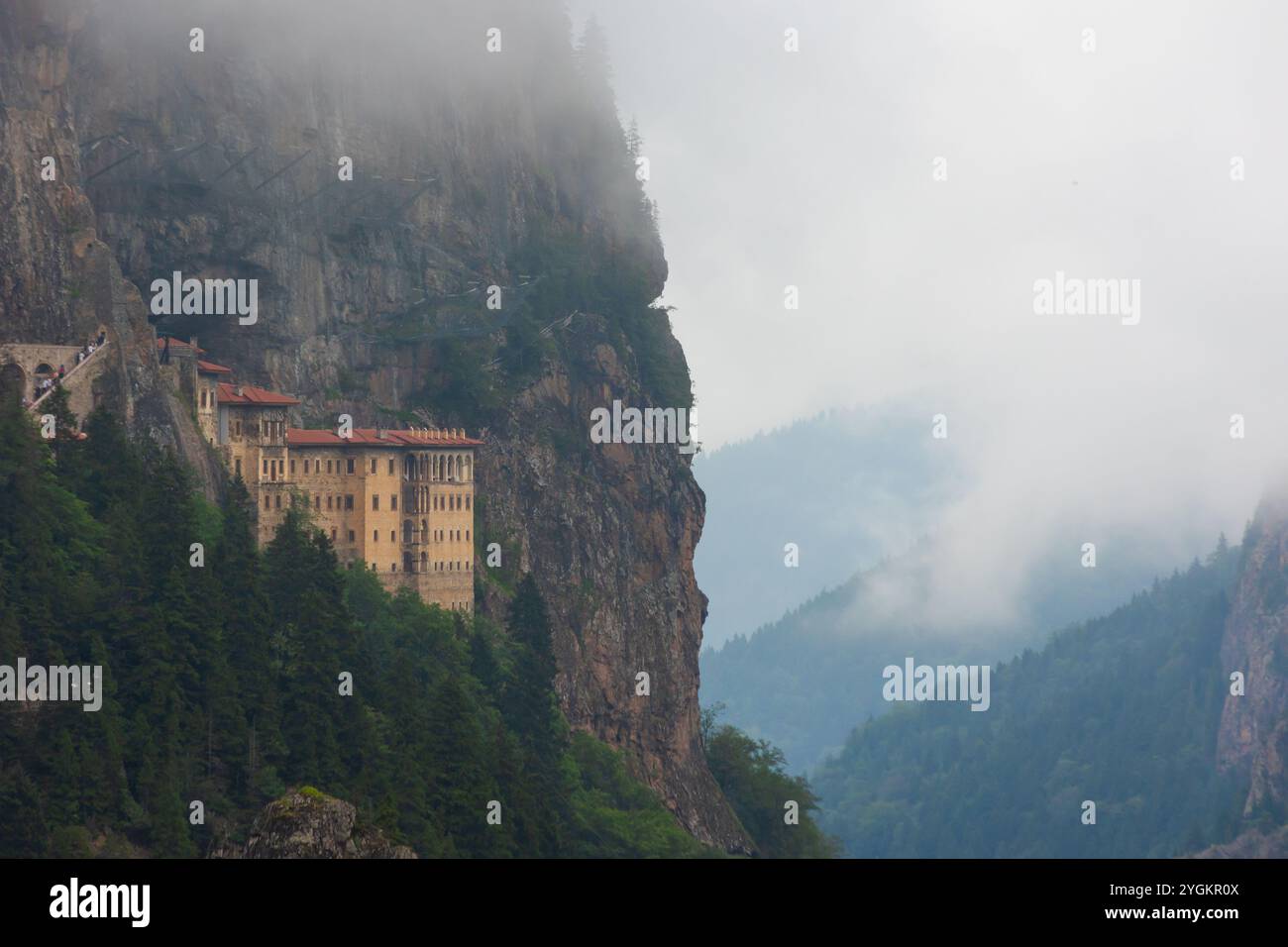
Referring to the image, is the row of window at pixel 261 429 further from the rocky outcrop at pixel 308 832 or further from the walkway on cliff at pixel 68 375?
the rocky outcrop at pixel 308 832

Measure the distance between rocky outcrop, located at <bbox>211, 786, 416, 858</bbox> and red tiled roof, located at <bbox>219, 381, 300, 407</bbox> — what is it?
40.5 metres

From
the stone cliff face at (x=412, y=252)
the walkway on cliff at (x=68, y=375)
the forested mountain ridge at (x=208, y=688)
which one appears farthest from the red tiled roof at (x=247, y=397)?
the walkway on cliff at (x=68, y=375)

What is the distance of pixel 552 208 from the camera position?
522 feet

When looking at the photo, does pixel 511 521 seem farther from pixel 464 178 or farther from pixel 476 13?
pixel 476 13

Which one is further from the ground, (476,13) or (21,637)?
(476,13)

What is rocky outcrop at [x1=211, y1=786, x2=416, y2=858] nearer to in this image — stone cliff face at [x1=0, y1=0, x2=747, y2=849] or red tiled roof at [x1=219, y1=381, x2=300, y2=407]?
stone cliff face at [x1=0, y1=0, x2=747, y2=849]

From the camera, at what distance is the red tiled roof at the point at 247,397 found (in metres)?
124

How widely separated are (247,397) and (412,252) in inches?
990

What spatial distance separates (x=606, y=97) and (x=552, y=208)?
422 inches

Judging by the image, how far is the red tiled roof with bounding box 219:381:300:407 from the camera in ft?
405

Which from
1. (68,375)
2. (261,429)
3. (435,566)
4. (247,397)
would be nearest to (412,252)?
(435,566)

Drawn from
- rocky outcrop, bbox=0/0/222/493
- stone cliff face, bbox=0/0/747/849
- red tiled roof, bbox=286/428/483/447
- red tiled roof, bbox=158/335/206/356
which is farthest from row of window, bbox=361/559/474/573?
red tiled roof, bbox=158/335/206/356
